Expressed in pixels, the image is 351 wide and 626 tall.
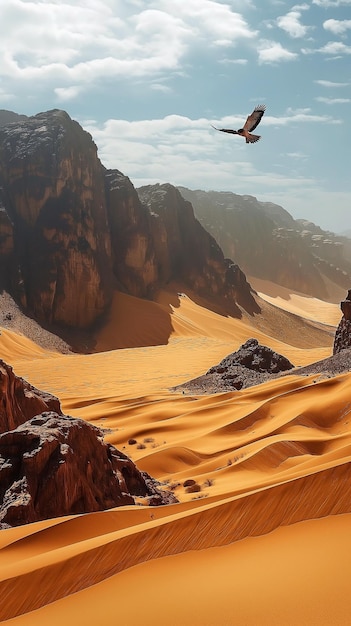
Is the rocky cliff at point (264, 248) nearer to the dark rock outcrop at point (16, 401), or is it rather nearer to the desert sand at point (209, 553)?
the dark rock outcrop at point (16, 401)

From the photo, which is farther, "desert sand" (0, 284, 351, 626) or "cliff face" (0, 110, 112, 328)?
"cliff face" (0, 110, 112, 328)

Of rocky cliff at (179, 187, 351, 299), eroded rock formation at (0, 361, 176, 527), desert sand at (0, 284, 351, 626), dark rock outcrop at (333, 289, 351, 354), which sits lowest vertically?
eroded rock formation at (0, 361, 176, 527)

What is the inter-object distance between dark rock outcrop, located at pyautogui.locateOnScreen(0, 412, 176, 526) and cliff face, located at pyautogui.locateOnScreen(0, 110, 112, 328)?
1178 inches

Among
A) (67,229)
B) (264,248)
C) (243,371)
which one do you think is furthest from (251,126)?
(264,248)

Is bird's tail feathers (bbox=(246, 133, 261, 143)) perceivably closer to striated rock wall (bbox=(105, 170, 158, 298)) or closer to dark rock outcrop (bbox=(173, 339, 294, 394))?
dark rock outcrop (bbox=(173, 339, 294, 394))

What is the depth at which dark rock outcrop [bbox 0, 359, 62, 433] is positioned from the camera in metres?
6.54

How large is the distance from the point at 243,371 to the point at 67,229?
Result: 26.2 m

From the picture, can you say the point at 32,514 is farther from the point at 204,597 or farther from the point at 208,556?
the point at 204,597

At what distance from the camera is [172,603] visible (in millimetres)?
2176

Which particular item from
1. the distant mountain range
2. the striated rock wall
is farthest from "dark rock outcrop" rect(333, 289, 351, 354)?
the striated rock wall

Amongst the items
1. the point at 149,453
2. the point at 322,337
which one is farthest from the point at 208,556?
the point at 322,337

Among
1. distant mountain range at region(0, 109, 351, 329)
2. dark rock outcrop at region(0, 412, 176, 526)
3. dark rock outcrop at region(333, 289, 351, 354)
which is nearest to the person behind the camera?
dark rock outcrop at region(0, 412, 176, 526)

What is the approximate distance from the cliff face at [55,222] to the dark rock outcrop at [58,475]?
29.9 metres

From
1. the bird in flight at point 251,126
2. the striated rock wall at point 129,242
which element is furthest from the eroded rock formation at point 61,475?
the striated rock wall at point 129,242
